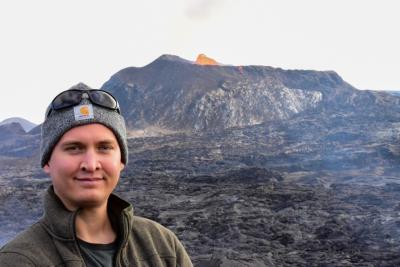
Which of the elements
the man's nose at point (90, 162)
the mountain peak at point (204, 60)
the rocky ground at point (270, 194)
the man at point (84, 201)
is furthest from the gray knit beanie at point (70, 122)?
the mountain peak at point (204, 60)

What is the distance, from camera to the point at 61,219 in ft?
5.38

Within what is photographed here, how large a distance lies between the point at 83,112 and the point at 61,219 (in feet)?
1.41

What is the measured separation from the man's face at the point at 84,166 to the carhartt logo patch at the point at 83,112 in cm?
4

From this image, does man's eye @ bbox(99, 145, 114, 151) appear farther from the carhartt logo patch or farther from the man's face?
the carhartt logo patch

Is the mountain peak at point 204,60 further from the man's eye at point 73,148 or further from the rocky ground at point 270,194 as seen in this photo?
the man's eye at point 73,148

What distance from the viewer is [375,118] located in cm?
4475

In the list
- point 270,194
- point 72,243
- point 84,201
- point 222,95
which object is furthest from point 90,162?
point 222,95

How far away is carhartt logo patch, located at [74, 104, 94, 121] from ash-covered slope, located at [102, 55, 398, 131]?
167ft

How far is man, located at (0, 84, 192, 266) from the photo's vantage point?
1597 mm

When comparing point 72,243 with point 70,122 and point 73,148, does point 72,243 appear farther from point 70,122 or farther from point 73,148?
point 70,122

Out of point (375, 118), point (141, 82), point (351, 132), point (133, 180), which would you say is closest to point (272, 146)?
point (351, 132)

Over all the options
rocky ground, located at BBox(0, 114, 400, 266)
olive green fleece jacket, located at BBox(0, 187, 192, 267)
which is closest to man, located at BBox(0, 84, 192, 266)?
olive green fleece jacket, located at BBox(0, 187, 192, 267)

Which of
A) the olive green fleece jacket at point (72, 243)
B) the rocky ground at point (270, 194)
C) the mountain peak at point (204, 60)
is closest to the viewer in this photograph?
the olive green fleece jacket at point (72, 243)

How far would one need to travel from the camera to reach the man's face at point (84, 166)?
1.68m
